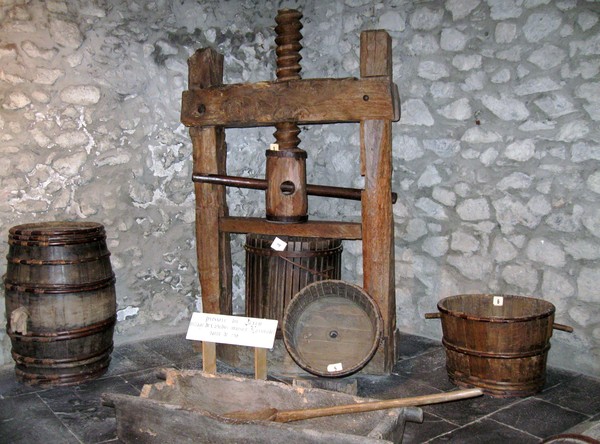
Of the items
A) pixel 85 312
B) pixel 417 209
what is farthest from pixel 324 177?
pixel 85 312

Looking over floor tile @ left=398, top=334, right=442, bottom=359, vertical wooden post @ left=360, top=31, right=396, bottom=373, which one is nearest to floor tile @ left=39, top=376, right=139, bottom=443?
vertical wooden post @ left=360, top=31, right=396, bottom=373

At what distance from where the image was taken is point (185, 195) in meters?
4.38

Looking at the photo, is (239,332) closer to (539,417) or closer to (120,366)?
(120,366)

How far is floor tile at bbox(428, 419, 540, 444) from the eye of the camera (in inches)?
109

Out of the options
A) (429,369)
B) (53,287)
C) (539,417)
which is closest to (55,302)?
(53,287)

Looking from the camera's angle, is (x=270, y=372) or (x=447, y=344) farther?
(x=270, y=372)

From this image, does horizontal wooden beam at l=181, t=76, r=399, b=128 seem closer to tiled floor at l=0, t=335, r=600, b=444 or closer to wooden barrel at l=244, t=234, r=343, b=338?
wooden barrel at l=244, t=234, r=343, b=338

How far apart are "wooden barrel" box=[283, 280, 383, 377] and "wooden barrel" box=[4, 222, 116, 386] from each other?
3.72 feet

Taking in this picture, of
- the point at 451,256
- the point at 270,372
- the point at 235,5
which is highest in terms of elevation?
the point at 235,5

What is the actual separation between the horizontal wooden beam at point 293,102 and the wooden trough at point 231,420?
1.64 metres

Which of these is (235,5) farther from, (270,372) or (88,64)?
(270,372)

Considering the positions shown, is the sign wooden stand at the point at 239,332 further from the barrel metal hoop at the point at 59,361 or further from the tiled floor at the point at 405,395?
the barrel metal hoop at the point at 59,361

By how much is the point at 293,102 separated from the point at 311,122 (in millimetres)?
184

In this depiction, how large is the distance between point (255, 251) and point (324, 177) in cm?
116
